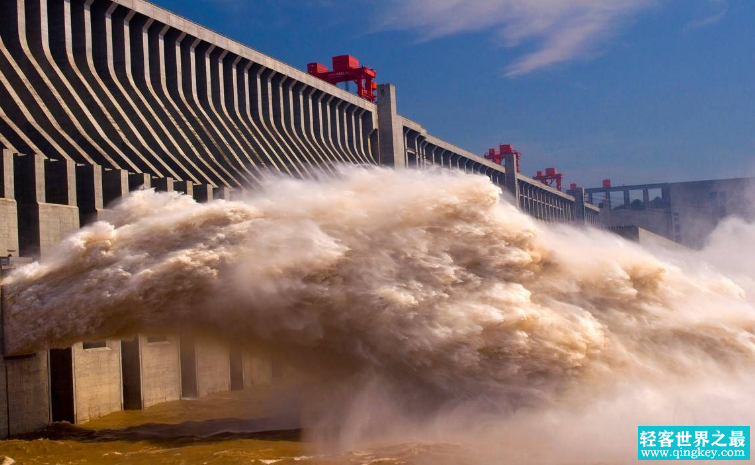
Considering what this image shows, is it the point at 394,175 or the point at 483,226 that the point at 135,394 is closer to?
the point at 394,175

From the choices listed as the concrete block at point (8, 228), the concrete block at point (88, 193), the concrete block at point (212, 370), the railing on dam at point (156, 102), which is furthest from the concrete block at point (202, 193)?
the concrete block at point (8, 228)

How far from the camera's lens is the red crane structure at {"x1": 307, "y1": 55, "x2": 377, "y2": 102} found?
8575 centimetres

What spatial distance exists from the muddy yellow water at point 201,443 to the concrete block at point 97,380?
0.47 meters

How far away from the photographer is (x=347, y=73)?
85.8m

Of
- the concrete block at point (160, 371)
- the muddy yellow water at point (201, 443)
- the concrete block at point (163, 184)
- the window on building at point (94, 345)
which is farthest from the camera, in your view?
the concrete block at point (163, 184)

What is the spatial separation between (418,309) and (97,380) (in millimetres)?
14381

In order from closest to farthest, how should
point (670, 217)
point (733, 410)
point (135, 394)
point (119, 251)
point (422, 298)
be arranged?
point (733, 410) < point (422, 298) < point (119, 251) < point (135, 394) < point (670, 217)

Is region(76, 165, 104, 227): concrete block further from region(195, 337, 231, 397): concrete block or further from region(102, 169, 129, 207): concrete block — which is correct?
region(195, 337, 231, 397): concrete block

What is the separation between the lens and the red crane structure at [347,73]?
85750 millimetres

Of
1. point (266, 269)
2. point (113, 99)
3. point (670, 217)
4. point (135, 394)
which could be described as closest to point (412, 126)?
point (113, 99)

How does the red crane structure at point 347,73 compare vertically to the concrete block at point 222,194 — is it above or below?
above

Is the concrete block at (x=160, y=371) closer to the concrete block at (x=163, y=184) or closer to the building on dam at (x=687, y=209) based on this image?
the concrete block at (x=163, y=184)

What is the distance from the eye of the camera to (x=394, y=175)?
1133 inches

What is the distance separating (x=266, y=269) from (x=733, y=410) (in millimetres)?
14731
